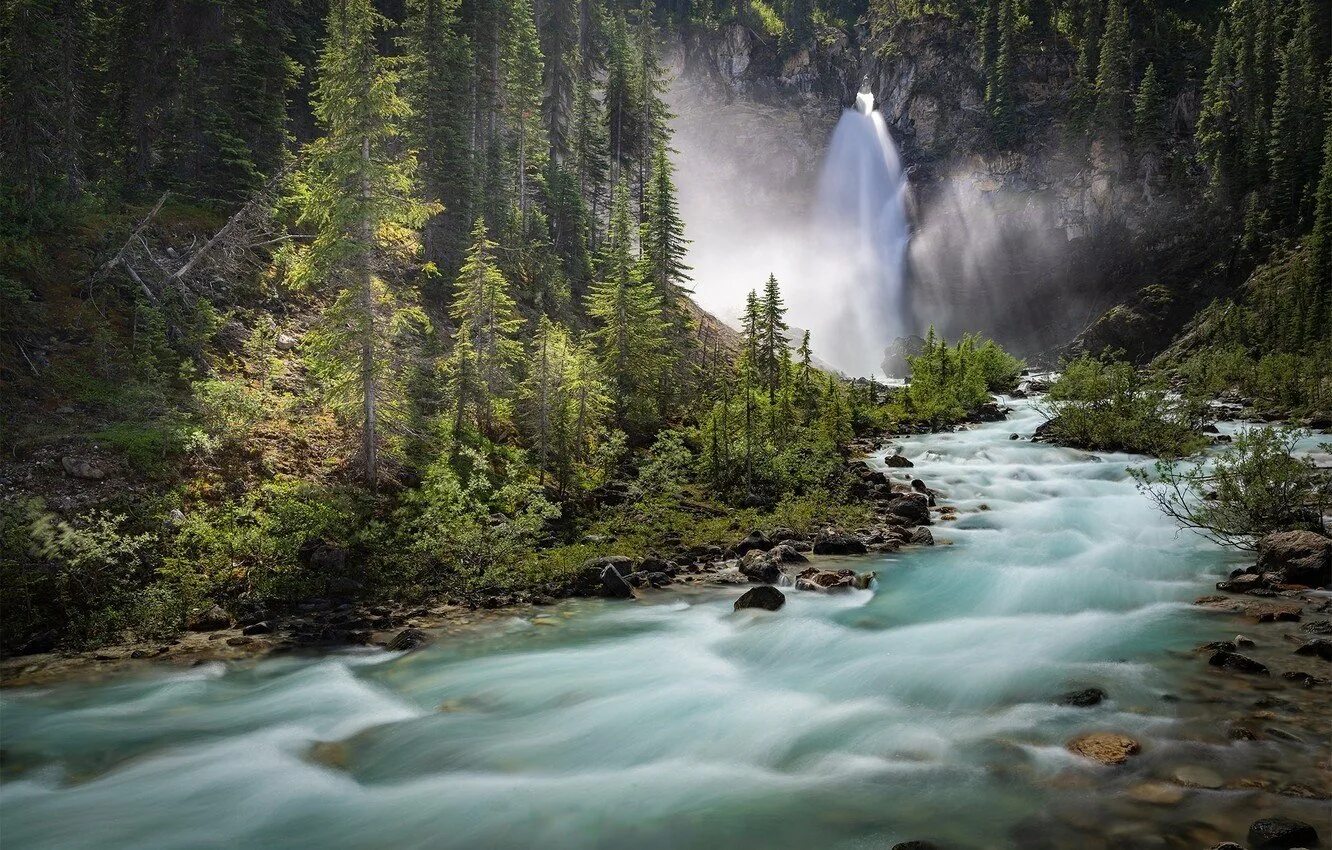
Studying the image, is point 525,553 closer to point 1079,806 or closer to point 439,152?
point 1079,806

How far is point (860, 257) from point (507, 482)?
281 feet

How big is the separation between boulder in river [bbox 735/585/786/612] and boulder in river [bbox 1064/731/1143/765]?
591cm

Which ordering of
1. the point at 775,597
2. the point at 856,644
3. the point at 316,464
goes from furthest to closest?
the point at 316,464 → the point at 775,597 → the point at 856,644

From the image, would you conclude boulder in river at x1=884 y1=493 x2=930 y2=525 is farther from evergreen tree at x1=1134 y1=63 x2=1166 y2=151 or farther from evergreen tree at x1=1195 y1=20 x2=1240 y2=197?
evergreen tree at x1=1134 y1=63 x2=1166 y2=151

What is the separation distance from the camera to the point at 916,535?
706 inches

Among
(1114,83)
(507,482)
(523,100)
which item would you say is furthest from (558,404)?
(1114,83)

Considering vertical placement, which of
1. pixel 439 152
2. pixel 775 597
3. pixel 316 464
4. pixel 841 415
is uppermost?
pixel 439 152

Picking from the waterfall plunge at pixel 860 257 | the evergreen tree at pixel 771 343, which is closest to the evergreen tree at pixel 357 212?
the evergreen tree at pixel 771 343

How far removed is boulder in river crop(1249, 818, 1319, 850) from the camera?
5.50 m

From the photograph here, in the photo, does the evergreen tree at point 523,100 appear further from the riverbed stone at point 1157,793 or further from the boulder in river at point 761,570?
the riverbed stone at point 1157,793

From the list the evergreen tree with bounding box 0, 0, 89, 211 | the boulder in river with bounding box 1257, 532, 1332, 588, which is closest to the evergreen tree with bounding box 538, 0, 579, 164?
the evergreen tree with bounding box 0, 0, 89, 211

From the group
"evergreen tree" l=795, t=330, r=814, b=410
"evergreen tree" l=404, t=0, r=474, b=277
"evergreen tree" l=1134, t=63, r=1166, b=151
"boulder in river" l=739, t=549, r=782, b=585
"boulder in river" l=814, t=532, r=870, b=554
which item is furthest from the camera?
"evergreen tree" l=1134, t=63, r=1166, b=151

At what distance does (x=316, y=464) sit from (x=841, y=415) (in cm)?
1905

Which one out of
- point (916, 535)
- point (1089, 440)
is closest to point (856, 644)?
point (916, 535)
